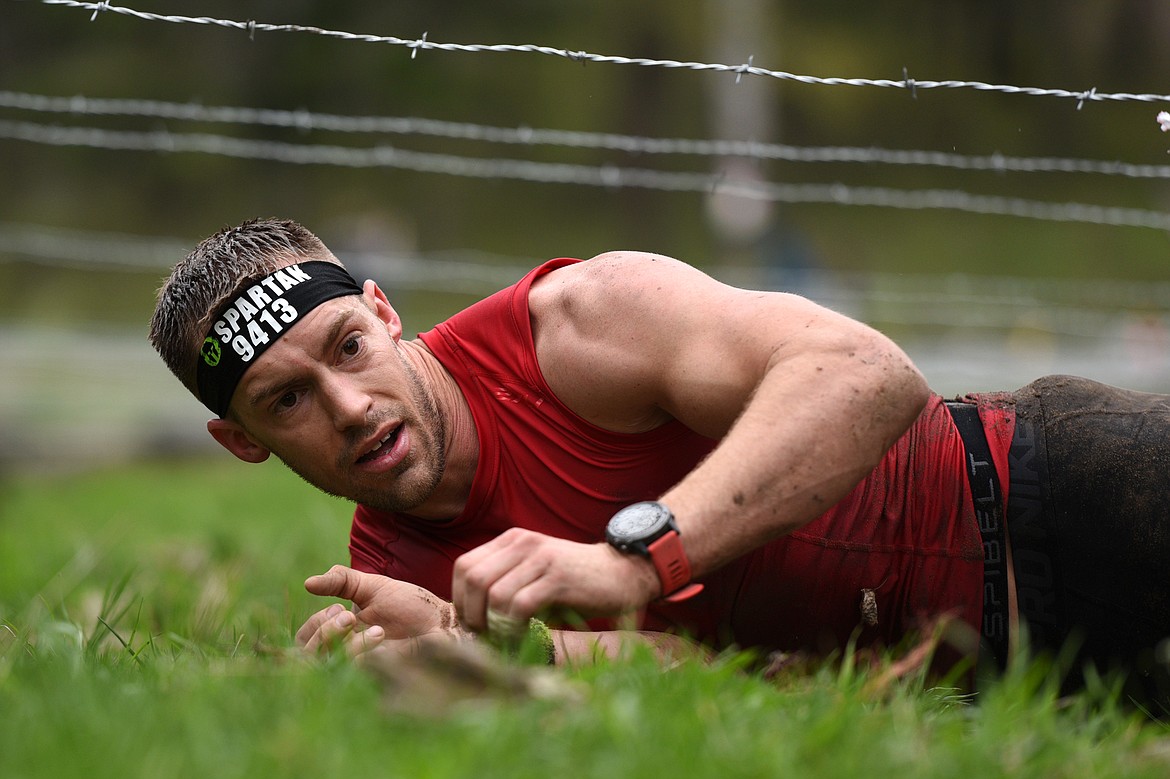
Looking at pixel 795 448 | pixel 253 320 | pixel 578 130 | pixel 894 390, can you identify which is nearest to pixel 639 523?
pixel 795 448

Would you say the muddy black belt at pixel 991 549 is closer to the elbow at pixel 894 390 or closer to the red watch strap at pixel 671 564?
the elbow at pixel 894 390

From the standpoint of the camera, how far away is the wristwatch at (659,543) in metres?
2.28

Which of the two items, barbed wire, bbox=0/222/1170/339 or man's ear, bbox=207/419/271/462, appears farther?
barbed wire, bbox=0/222/1170/339

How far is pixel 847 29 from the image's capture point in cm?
2919

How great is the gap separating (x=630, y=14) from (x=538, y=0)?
83.5 inches

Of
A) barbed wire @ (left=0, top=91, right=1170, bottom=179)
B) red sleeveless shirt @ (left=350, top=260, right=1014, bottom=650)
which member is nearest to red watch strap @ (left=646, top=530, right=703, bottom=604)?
red sleeveless shirt @ (left=350, top=260, right=1014, bottom=650)

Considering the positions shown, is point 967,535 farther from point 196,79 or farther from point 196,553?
point 196,79

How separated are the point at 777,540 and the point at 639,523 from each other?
2.20ft

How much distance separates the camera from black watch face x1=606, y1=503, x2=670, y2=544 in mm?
2277

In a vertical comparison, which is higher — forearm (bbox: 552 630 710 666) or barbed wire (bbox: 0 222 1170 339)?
forearm (bbox: 552 630 710 666)

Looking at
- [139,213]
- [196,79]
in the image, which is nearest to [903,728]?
[139,213]

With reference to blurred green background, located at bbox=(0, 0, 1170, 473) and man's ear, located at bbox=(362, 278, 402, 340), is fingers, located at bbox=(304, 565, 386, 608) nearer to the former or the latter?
man's ear, located at bbox=(362, 278, 402, 340)

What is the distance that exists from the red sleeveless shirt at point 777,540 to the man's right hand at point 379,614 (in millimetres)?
429

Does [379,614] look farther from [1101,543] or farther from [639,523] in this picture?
[1101,543]
